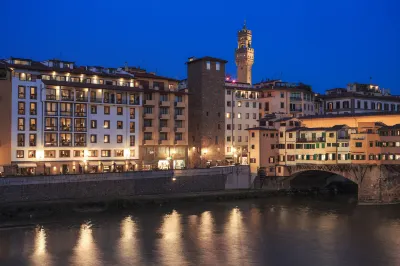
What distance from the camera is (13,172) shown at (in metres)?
56.7

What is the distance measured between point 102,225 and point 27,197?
1090 centimetres

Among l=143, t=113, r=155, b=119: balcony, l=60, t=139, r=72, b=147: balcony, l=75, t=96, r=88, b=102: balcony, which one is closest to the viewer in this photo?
l=60, t=139, r=72, b=147: balcony

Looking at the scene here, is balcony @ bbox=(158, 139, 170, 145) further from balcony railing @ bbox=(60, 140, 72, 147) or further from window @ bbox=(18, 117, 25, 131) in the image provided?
window @ bbox=(18, 117, 25, 131)

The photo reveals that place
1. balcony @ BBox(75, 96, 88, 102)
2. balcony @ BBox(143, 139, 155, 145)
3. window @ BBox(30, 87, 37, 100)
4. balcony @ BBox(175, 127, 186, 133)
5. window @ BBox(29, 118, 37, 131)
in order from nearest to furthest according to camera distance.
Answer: window @ BBox(29, 118, 37, 131) < window @ BBox(30, 87, 37, 100) < balcony @ BBox(75, 96, 88, 102) < balcony @ BBox(143, 139, 155, 145) < balcony @ BBox(175, 127, 186, 133)

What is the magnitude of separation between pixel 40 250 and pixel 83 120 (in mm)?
28821

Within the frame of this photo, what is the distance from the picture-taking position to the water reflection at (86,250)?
34.4m

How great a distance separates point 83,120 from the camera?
63875 mm

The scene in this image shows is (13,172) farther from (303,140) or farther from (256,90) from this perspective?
(256,90)

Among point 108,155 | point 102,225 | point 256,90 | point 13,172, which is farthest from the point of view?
point 256,90

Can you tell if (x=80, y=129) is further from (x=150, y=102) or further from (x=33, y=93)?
(x=150, y=102)

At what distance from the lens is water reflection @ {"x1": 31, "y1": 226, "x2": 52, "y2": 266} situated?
34.4 meters

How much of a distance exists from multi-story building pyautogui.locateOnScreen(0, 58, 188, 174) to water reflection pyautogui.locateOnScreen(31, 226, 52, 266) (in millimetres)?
17465

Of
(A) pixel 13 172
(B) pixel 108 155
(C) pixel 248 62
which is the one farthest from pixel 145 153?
(C) pixel 248 62

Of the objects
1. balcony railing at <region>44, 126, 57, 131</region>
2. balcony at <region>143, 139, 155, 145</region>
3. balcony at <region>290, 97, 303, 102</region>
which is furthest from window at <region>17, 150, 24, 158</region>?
balcony at <region>290, 97, 303, 102</region>
